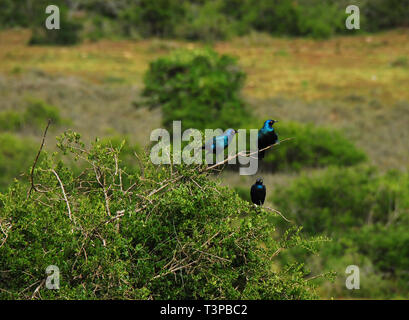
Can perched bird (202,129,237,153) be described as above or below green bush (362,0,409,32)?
below

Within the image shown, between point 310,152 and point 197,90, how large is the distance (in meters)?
5.44

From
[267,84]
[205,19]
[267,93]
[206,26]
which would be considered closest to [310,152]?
[267,93]

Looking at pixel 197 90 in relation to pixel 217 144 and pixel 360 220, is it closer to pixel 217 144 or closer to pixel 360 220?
pixel 360 220

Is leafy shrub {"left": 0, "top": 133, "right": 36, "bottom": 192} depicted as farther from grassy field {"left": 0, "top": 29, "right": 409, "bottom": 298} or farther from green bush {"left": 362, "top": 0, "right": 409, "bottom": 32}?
green bush {"left": 362, "top": 0, "right": 409, "bottom": 32}

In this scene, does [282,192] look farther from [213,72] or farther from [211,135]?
[211,135]

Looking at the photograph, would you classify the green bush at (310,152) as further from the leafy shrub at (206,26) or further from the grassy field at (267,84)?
the leafy shrub at (206,26)

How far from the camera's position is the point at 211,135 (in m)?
7.02

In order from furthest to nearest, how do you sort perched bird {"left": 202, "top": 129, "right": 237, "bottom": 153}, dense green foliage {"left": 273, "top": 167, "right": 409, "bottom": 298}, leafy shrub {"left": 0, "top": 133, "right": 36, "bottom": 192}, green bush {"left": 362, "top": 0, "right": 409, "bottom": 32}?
green bush {"left": 362, "top": 0, "right": 409, "bottom": 32} < leafy shrub {"left": 0, "top": 133, "right": 36, "bottom": 192} < dense green foliage {"left": 273, "top": 167, "right": 409, "bottom": 298} < perched bird {"left": 202, "top": 129, "right": 237, "bottom": 153}

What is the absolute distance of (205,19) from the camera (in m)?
54.7

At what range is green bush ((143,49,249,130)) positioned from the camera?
26.6 meters

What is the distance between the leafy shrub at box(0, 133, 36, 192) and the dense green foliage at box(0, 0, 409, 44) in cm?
2893

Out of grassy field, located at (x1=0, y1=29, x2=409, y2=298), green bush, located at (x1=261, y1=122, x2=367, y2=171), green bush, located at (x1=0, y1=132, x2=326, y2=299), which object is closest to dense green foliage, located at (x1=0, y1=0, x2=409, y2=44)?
grassy field, located at (x1=0, y1=29, x2=409, y2=298)

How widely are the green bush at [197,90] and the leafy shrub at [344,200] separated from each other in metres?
6.61

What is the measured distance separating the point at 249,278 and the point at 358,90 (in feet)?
117
